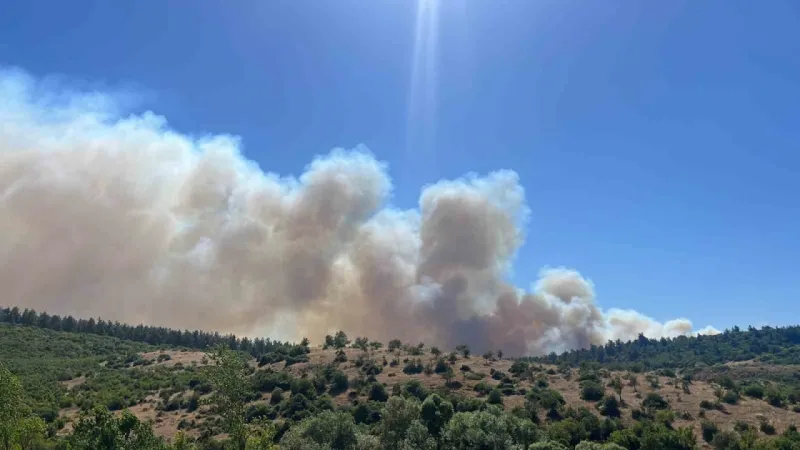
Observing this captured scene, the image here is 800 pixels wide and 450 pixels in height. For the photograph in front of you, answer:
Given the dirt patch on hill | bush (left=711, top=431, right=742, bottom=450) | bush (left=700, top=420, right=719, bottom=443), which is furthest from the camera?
the dirt patch on hill

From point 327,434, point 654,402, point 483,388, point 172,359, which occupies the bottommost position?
point 327,434

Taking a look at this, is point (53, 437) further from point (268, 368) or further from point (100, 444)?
point (268, 368)

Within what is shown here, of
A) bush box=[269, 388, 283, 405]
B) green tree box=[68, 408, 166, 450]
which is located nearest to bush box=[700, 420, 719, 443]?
bush box=[269, 388, 283, 405]

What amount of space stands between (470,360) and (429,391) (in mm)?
40420

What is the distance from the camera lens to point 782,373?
193125mm

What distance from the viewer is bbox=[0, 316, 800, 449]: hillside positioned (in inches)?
3024

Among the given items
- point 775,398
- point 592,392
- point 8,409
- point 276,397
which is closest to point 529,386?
point 592,392

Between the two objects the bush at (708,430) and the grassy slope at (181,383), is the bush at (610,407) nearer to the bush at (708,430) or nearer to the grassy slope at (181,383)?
the grassy slope at (181,383)

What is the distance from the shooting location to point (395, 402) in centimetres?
8081

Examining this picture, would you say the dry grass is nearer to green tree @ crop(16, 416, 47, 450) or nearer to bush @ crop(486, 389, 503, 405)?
bush @ crop(486, 389, 503, 405)

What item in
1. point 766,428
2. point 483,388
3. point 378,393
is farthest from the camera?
point 483,388

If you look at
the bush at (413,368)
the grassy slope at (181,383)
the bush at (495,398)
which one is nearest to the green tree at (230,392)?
the grassy slope at (181,383)

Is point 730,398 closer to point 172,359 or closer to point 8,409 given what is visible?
point 8,409

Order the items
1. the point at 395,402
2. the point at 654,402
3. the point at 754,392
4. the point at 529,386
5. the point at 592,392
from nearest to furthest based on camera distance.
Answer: the point at 395,402 → the point at 654,402 → the point at 592,392 → the point at 754,392 → the point at 529,386
